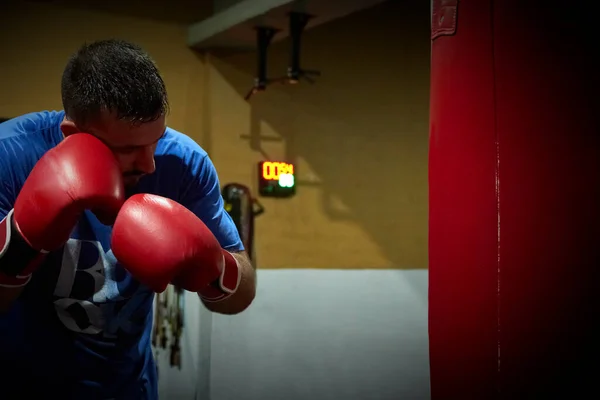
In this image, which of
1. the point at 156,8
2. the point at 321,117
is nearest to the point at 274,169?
the point at 321,117

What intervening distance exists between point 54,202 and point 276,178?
7.49ft

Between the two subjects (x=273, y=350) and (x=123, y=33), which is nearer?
(x=123, y=33)

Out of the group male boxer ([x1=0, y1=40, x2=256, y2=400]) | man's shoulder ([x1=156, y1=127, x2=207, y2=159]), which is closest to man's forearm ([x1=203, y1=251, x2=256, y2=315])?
male boxer ([x1=0, y1=40, x2=256, y2=400])

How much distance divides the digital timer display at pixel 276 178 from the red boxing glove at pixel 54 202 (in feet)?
7.08

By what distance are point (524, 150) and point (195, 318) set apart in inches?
90.4

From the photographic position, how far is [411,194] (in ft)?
12.1

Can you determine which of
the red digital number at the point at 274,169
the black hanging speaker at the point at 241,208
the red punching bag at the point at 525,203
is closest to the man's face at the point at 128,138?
the red punching bag at the point at 525,203

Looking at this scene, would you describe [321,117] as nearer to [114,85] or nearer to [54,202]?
[114,85]

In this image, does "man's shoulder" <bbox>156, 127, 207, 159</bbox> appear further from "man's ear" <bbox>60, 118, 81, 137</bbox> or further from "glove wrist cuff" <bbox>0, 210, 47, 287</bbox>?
"glove wrist cuff" <bbox>0, 210, 47, 287</bbox>

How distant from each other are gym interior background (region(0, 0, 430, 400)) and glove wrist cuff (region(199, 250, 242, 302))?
6.62 feet

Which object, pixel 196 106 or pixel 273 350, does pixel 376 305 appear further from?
pixel 196 106

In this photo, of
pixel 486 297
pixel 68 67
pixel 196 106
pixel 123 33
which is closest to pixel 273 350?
pixel 196 106

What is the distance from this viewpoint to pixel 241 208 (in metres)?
3.17

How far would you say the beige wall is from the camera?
3.06 m
